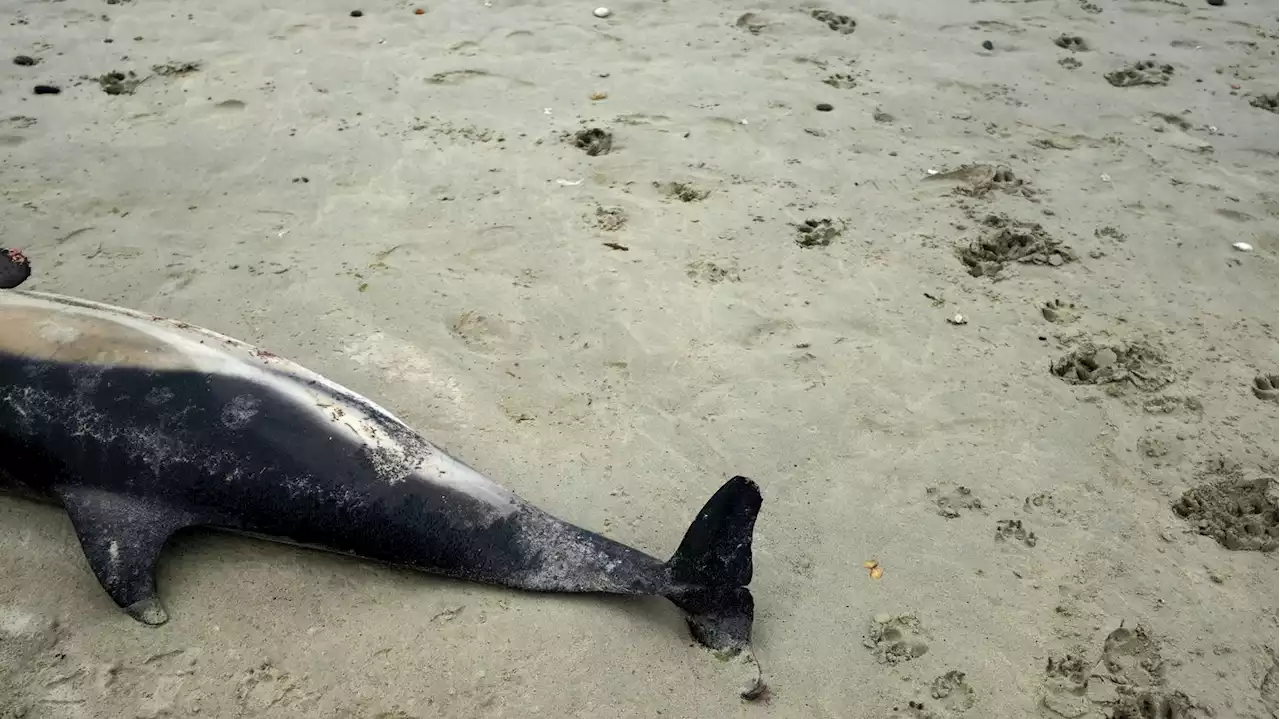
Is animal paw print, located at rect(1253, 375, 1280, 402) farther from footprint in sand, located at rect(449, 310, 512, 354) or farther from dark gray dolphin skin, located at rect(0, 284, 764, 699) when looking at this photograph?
footprint in sand, located at rect(449, 310, 512, 354)

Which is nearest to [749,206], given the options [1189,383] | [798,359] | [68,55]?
[798,359]

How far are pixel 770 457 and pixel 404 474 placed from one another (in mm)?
1267

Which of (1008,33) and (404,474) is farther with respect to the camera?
(1008,33)

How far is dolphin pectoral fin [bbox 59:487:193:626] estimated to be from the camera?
259 cm

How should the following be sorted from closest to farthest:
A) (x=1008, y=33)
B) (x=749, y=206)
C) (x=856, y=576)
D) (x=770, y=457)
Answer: (x=856, y=576) → (x=770, y=457) → (x=749, y=206) → (x=1008, y=33)

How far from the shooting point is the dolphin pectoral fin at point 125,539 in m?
2.59

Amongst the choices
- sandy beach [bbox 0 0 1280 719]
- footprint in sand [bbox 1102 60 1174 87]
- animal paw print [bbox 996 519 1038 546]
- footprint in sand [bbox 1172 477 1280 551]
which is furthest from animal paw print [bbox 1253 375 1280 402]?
footprint in sand [bbox 1102 60 1174 87]

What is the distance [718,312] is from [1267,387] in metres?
2.17

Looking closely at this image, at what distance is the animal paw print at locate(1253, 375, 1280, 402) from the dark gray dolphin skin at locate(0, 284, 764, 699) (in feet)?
7.47

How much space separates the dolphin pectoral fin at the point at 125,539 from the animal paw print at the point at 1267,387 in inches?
152

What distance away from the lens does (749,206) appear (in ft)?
14.6

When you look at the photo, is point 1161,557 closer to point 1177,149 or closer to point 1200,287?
point 1200,287

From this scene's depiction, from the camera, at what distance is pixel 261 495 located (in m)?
2.69

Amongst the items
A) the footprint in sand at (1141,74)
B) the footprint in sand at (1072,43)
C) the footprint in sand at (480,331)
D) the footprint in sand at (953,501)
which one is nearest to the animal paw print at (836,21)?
the footprint in sand at (1072,43)
